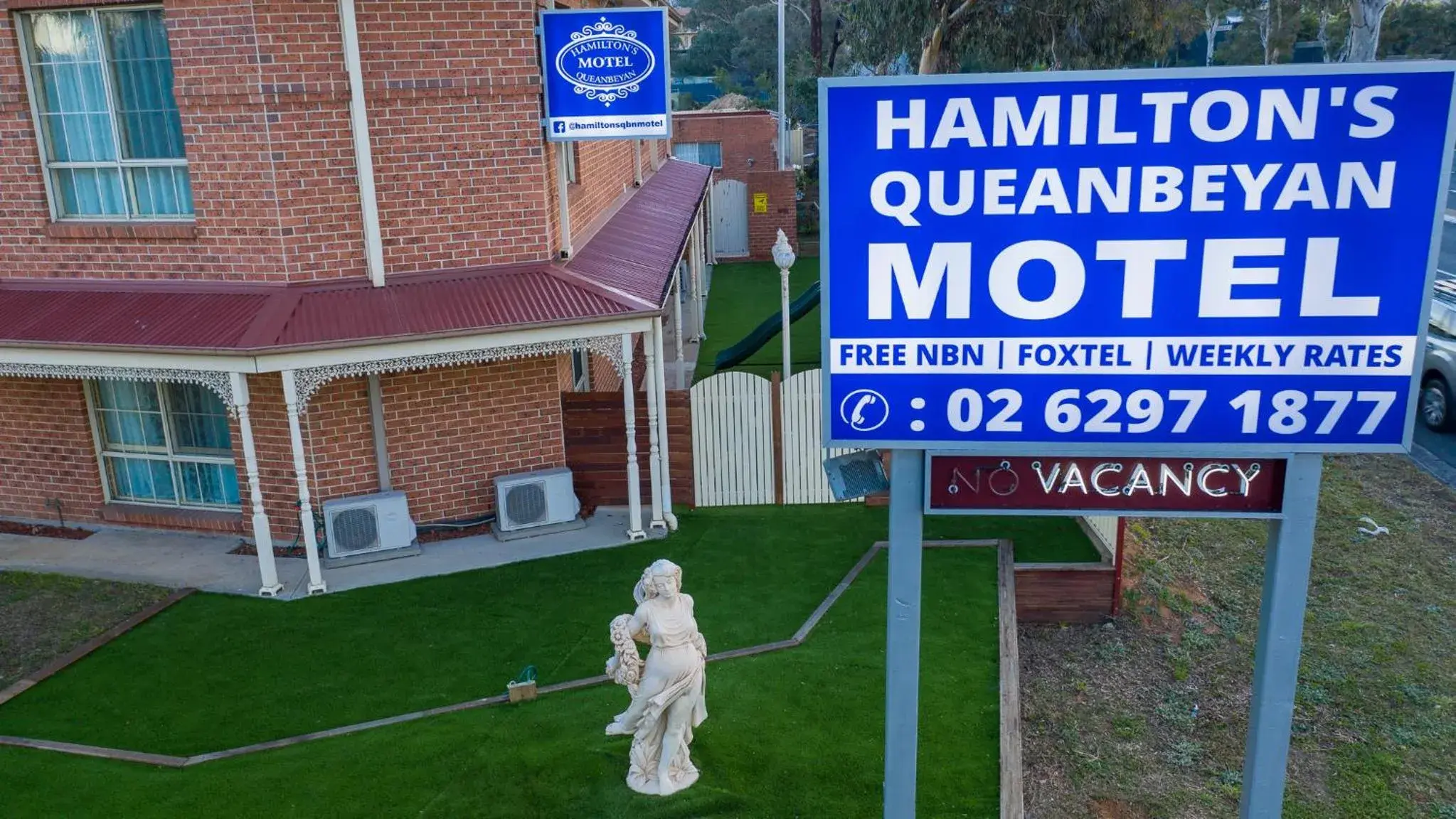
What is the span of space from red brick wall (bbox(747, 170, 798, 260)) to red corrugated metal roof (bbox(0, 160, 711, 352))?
18323mm

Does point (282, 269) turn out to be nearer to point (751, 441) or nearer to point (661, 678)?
point (751, 441)

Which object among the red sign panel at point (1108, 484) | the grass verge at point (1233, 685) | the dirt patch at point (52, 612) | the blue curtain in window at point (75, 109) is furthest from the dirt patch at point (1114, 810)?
the blue curtain in window at point (75, 109)

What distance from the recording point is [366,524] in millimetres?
11875

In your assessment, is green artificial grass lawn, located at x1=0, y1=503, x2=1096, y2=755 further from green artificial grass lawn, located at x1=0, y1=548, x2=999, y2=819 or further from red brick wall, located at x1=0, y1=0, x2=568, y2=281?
red brick wall, located at x1=0, y1=0, x2=568, y2=281

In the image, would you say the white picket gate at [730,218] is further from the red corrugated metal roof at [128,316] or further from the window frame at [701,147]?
the red corrugated metal roof at [128,316]

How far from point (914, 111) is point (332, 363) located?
23.9 ft

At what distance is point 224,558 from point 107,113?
4818 mm

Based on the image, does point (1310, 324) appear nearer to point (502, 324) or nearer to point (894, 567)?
point (894, 567)

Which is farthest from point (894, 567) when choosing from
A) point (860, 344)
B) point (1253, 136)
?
point (1253, 136)

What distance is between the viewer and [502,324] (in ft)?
35.9

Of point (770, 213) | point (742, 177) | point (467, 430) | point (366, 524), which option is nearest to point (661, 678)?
point (366, 524)

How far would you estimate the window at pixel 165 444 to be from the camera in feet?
40.8

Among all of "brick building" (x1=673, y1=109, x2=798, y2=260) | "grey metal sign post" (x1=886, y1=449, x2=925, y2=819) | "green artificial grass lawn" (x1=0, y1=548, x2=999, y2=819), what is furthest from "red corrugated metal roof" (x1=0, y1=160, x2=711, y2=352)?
"brick building" (x1=673, y1=109, x2=798, y2=260)

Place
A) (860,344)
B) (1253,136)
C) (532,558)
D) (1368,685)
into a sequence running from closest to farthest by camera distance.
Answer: (1253,136) → (860,344) → (1368,685) → (532,558)
